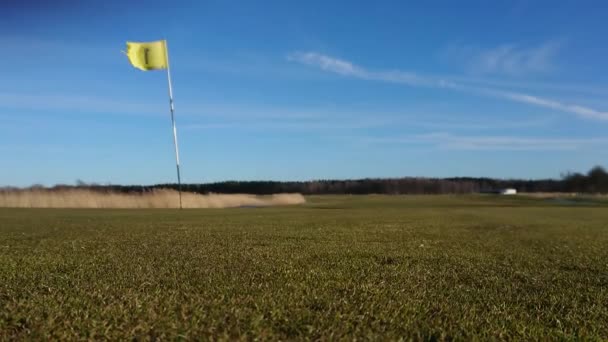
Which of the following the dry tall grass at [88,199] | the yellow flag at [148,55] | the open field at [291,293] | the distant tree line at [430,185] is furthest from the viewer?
the distant tree line at [430,185]

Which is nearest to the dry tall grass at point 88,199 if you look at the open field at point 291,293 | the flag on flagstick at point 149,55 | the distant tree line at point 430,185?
the flag on flagstick at point 149,55

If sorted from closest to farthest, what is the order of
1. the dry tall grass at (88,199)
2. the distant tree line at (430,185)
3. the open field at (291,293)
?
the open field at (291,293)
the dry tall grass at (88,199)
the distant tree line at (430,185)

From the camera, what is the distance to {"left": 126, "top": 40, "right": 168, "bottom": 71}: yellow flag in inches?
987

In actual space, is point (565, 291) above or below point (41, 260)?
below

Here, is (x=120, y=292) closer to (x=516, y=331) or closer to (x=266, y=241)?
(x=516, y=331)

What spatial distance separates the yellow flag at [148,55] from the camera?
25.1 m

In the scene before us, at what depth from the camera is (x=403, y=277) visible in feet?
18.1

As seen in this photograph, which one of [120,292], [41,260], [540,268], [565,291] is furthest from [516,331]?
[41,260]

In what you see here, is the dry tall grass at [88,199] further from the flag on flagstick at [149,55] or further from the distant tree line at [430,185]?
the distant tree line at [430,185]

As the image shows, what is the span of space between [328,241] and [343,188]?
130 m

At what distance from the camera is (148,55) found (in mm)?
25203

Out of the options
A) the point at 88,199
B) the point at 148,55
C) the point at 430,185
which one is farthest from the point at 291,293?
the point at 430,185

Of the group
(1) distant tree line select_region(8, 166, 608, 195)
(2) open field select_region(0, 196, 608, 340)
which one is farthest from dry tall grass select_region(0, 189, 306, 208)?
(1) distant tree line select_region(8, 166, 608, 195)

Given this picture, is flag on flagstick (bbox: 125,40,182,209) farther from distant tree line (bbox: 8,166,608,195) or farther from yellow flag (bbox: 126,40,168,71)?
distant tree line (bbox: 8,166,608,195)
